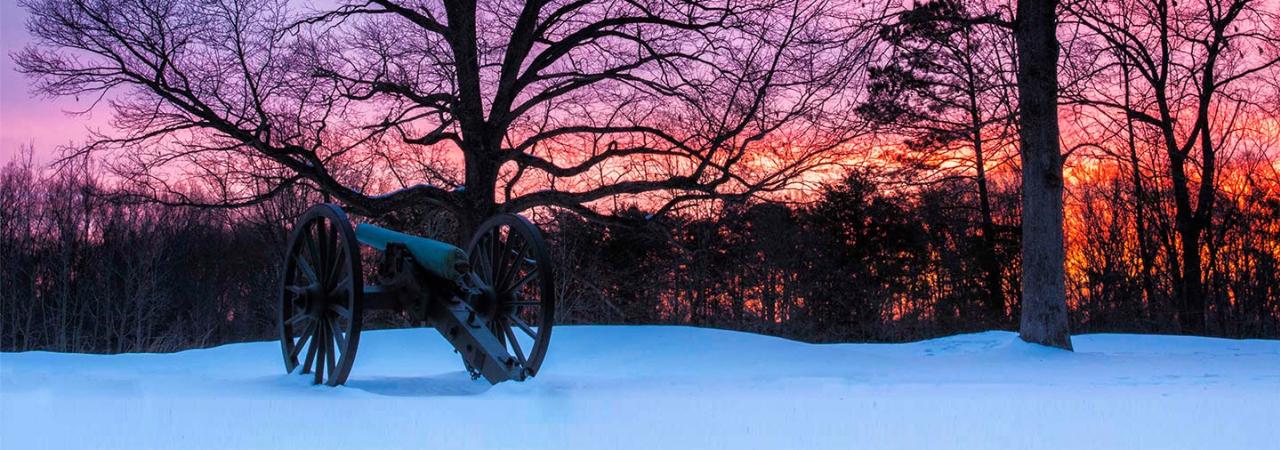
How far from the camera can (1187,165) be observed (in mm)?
20734

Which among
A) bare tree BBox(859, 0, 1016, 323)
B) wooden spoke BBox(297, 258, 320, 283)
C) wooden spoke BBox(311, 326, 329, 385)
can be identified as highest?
bare tree BBox(859, 0, 1016, 323)

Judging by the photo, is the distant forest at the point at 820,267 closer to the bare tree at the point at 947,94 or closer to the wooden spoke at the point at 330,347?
the bare tree at the point at 947,94

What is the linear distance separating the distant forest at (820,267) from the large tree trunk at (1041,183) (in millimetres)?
7351

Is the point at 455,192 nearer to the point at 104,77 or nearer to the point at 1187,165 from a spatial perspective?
the point at 104,77

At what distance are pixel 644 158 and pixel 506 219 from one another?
7.51m

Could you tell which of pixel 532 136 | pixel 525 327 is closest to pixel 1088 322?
pixel 532 136

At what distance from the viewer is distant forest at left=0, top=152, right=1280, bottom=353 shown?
22.0 metres

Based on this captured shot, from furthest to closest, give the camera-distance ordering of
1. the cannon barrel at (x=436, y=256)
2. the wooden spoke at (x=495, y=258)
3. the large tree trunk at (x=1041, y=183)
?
the large tree trunk at (x=1041, y=183)
the wooden spoke at (x=495, y=258)
the cannon barrel at (x=436, y=256)

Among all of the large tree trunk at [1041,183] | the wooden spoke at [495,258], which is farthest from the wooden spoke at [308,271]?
the large tree trunk at [1041,183]

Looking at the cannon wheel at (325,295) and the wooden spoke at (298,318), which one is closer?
the cannon wheel at (325,295)

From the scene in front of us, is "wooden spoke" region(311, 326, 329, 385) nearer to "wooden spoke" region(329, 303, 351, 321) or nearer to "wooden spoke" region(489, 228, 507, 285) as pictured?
"wooden spoke" region(329, 303, 351, 321)

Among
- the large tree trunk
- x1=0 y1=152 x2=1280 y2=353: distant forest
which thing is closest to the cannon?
the large tree trunk

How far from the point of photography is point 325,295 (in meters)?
7.37

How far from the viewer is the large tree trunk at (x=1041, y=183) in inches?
436
